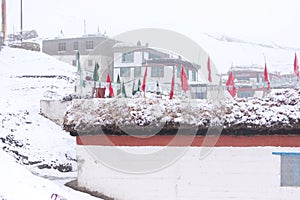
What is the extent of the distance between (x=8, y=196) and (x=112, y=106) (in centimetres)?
385

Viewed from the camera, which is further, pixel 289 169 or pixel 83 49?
pixel 83 49

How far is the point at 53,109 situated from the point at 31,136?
4086 millimetres

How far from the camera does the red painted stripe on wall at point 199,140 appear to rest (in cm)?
1048

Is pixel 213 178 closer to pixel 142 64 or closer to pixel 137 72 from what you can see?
pixel 142 64

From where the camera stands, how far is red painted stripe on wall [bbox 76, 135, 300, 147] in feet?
34.4

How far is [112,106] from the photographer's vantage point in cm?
1143

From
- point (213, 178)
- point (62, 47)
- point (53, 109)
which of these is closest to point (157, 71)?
point (62, 47)

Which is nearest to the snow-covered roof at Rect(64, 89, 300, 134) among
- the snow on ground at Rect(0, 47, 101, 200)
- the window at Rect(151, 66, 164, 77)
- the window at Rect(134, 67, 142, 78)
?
the snow on ground at Rect(0, 47, 101, 200)

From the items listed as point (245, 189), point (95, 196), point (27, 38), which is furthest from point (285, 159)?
point (27, 38)

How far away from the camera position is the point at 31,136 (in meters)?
18.2

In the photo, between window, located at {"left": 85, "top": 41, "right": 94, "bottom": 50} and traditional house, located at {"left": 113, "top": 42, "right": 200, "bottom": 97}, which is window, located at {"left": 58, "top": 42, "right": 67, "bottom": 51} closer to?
window, located at {"left": 85, "top": 41, "right": 94, "bottom": 50}

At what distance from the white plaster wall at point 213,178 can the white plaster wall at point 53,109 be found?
11.4m

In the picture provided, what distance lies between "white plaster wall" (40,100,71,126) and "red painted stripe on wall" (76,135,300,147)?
36.7 ft

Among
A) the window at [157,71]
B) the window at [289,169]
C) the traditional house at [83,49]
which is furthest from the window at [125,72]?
the window at [289,169]
